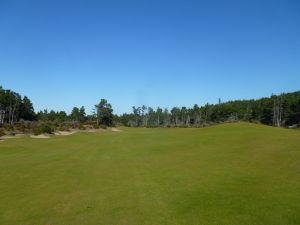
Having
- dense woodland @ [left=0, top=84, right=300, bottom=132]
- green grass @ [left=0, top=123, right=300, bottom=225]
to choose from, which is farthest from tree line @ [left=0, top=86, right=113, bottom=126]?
green grass @ [left=0, top=123, right=300, bottom=225]

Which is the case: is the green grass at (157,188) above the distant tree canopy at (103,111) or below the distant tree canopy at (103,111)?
below

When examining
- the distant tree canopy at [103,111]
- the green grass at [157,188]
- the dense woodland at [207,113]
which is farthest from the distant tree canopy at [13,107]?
the green grass at [157,188]

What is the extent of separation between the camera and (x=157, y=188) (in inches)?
771

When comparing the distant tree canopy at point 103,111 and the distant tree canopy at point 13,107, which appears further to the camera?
the distant tree canopy at point 103,111

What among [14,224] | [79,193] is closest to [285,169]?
[79,193]

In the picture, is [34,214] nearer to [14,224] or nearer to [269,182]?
[14,224]

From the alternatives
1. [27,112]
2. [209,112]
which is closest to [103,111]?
[27,112]

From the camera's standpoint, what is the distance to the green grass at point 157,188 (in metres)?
14.6

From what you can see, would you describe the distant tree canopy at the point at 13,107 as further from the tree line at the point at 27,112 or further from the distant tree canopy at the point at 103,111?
the distant tree canopy at the point at 103,111

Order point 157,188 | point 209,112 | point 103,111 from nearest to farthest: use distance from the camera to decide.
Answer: point 157,188 → point 103,111 → point 209,112

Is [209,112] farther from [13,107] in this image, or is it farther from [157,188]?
[157,188]

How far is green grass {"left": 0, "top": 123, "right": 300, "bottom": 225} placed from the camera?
47.9 feet

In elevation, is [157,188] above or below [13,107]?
below

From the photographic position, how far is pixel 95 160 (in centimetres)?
3203
